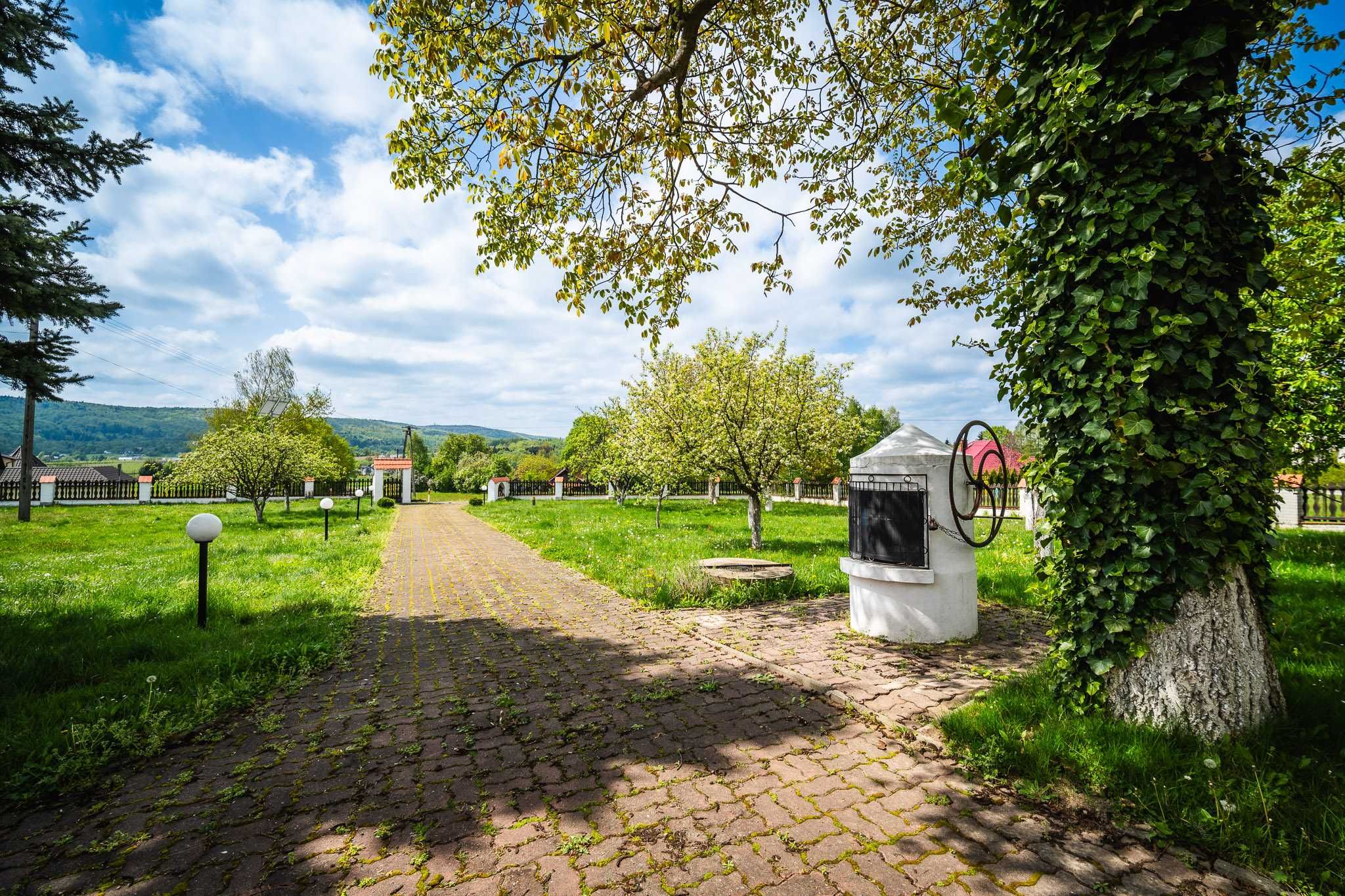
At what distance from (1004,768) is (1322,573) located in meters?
8.33

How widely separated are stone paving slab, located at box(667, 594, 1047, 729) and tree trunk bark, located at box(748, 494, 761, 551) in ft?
15.8

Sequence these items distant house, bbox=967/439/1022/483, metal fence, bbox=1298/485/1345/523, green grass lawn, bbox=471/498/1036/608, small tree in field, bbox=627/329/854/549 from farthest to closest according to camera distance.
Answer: metal fence, bbox=1298/485/1345/523, small tree in field, bbox=627/329/854/549, green grass lawn, bbox=471/498/1036/608, distant house, bbox=967/439/1022/483

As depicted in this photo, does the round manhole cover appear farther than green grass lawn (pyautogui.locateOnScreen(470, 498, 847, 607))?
No

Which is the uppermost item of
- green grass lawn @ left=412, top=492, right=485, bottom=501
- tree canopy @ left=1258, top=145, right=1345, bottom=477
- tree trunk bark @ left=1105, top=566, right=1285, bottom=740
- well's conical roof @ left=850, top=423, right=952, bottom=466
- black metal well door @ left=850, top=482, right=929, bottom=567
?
tree canopy @ left=1258, top=145, right=1345, bottom=477

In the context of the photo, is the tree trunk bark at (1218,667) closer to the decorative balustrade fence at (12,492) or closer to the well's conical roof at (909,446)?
the well's conical roof at (909,446)

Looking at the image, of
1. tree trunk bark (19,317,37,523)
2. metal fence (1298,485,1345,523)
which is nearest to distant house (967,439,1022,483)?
metal fence (1298,485,1345,523)

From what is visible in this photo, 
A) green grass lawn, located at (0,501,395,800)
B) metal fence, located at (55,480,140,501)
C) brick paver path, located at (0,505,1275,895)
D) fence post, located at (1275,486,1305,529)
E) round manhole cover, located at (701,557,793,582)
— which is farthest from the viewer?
metal fence, located at (55,480,140,501)

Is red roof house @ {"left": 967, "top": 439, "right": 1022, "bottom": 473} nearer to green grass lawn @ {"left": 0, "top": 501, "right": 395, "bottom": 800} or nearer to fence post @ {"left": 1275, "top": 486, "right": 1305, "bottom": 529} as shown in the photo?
green grass lawn @ {"left": 0, "top": 501, "right": 395, "bottom": 800}

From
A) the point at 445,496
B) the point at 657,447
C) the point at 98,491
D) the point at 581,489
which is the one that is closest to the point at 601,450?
the point at 581,489

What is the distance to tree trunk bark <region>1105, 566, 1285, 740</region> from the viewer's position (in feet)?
10.4

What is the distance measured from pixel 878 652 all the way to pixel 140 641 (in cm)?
759

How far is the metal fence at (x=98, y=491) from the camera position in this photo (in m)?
28.8

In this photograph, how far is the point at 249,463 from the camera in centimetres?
2034

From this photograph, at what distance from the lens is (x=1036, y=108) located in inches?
141
